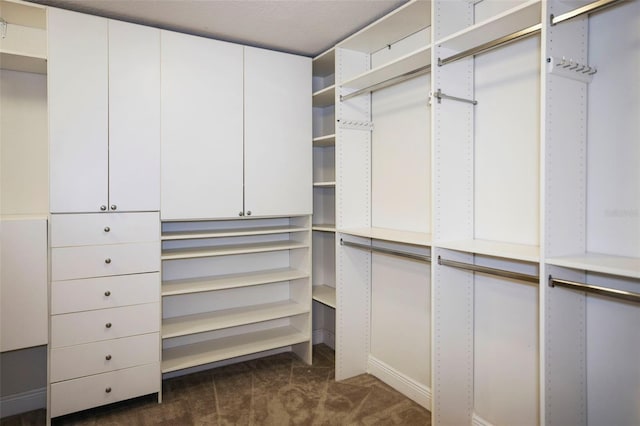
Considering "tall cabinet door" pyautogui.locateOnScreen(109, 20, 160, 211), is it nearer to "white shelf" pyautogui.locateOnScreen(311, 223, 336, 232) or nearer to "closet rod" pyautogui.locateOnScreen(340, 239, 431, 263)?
"white shelf" pyautogui.locateOnScreen(311, 223, 336, 232)

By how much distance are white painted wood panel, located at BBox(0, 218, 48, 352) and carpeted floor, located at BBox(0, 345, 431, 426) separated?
0.61m

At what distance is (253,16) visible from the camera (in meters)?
2.60

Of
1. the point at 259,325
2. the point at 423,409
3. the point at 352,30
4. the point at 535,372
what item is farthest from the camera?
the point at 259,325

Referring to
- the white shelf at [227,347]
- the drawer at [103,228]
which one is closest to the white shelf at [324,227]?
the white shelf at [227,347]

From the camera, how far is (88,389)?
2455 millimetres

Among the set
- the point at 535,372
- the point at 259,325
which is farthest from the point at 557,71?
the point at 259,325

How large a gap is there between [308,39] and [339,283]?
1.83m

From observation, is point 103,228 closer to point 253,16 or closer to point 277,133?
point 277,133

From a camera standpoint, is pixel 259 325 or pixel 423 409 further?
pixel 259 325

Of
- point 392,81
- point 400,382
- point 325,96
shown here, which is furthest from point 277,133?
point 400,382

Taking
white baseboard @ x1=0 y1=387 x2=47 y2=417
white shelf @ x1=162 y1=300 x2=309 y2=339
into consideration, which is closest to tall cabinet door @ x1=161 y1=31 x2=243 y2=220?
white shelf @ x1=162 y1=300 x2=309 y2=339

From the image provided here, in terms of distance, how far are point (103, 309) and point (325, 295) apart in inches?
64.0

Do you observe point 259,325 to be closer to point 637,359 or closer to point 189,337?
point 189,337

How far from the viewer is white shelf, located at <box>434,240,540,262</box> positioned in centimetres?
173
